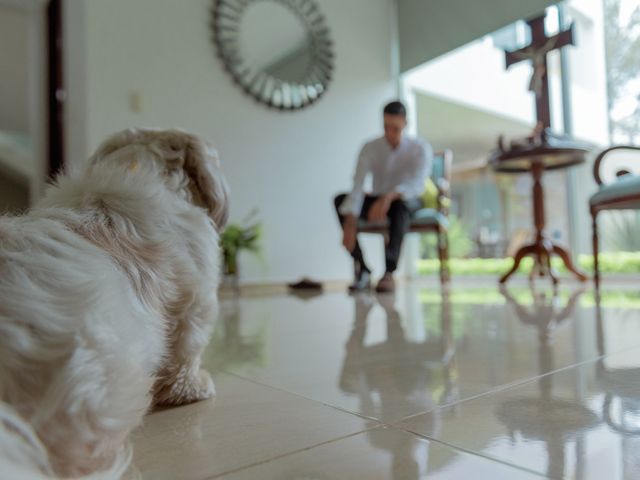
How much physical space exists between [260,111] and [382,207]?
1.57 m

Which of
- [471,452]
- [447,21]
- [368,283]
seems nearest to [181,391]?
[471,452]

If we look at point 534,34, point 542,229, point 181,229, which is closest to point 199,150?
point 181,229

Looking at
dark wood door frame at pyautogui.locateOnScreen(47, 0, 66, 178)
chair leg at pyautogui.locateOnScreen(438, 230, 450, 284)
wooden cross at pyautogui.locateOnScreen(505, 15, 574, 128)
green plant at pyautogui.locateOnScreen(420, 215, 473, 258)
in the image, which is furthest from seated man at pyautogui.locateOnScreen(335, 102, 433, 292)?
dark wood door frame at pyautogui.locateOnScreen(47, 0, 66, 178)

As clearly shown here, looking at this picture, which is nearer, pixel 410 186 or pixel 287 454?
pixel 287 454

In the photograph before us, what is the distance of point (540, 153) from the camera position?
281cm

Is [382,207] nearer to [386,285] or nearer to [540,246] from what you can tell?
[386,285]

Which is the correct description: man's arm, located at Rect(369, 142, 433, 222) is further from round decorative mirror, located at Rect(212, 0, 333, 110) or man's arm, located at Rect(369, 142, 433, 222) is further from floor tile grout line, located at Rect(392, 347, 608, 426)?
floor tile grout line, located at Rect(392, 347, 608, 426)

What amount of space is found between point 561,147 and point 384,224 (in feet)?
3.73

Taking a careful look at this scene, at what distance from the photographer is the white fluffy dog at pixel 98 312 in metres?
0.41

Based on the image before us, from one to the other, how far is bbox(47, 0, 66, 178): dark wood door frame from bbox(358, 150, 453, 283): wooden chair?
2692 mm

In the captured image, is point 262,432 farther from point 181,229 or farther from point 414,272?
point 414,272

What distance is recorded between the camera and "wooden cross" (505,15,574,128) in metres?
3.35

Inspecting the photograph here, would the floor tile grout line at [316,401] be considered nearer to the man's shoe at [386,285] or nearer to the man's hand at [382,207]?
the man's shoe at [386,285]

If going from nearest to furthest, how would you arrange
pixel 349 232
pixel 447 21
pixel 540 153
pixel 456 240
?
pixel 540 153 → pixel 349 232 → pixel 447 21 → pixel 456 240
